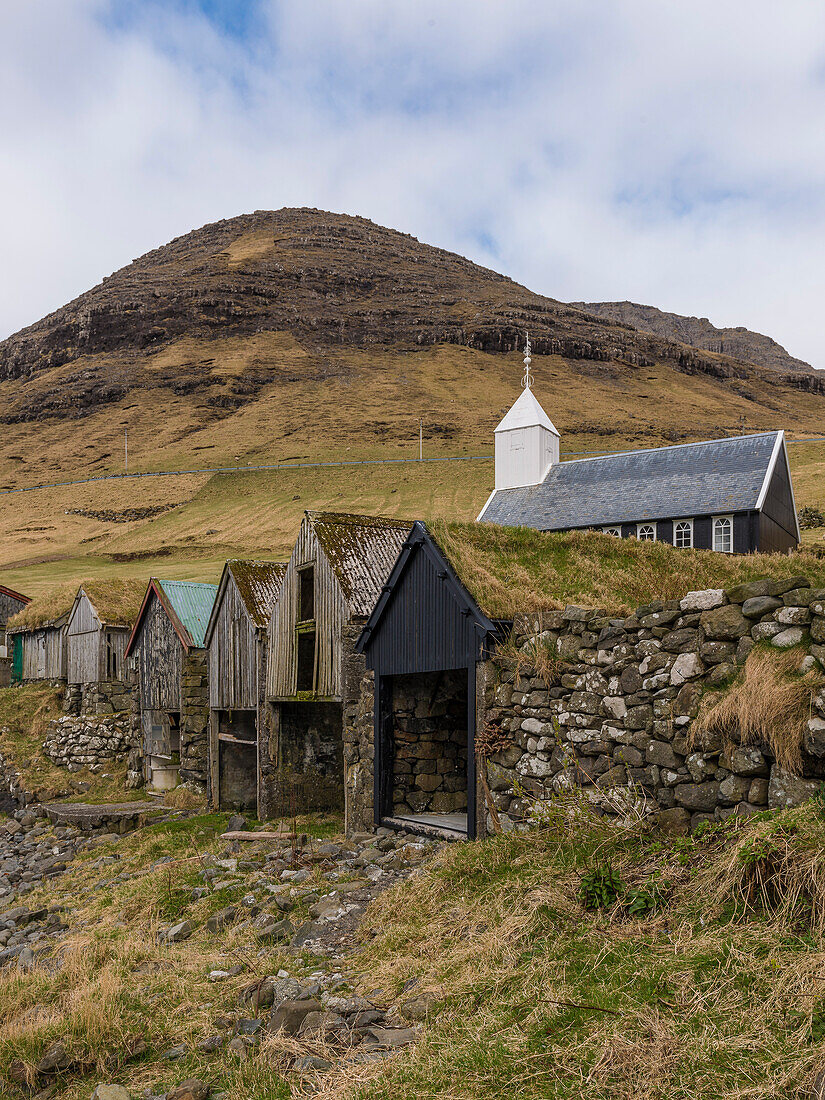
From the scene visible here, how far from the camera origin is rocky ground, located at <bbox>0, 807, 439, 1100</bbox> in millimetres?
7914

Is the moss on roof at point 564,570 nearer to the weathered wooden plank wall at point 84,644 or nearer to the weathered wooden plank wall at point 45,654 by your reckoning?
the weathered wooden plank wall at point 84,644

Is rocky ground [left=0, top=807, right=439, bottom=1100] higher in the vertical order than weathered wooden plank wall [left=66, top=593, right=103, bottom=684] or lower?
lower

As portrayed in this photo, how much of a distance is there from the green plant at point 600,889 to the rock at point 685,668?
2.26 m

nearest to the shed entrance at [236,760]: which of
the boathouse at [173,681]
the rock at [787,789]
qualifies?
the boathouse at [173,681]

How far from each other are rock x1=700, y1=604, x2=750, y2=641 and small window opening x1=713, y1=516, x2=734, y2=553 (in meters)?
34.1

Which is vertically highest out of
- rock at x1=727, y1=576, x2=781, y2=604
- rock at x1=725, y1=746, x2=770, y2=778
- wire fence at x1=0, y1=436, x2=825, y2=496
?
wire fence at x1=0, y1=436, x2=825, y2=496

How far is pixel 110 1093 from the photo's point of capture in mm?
7691

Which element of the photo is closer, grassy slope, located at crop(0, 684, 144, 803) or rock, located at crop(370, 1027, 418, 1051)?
rock, located at crop(370, 1027, 418, 1051)

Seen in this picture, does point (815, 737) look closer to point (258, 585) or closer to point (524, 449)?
point (258, 585)

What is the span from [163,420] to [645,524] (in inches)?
5207

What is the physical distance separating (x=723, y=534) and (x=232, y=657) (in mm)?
26994

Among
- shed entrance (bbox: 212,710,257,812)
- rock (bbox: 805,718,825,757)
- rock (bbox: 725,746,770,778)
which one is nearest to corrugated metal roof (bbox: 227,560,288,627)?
shed entrance (bbox: 212,710,257,812)

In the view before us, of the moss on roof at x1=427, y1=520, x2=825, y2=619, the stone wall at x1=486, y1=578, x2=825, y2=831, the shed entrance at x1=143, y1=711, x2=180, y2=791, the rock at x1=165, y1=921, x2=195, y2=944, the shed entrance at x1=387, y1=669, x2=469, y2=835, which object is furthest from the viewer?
the shed entrance at x1=143, y1=711, x2=180, y2=791

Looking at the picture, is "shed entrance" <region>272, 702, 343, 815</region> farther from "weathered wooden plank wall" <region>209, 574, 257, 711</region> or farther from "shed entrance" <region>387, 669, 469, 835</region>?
"shed entrance" <region>387, 669, 469, 835</region>
